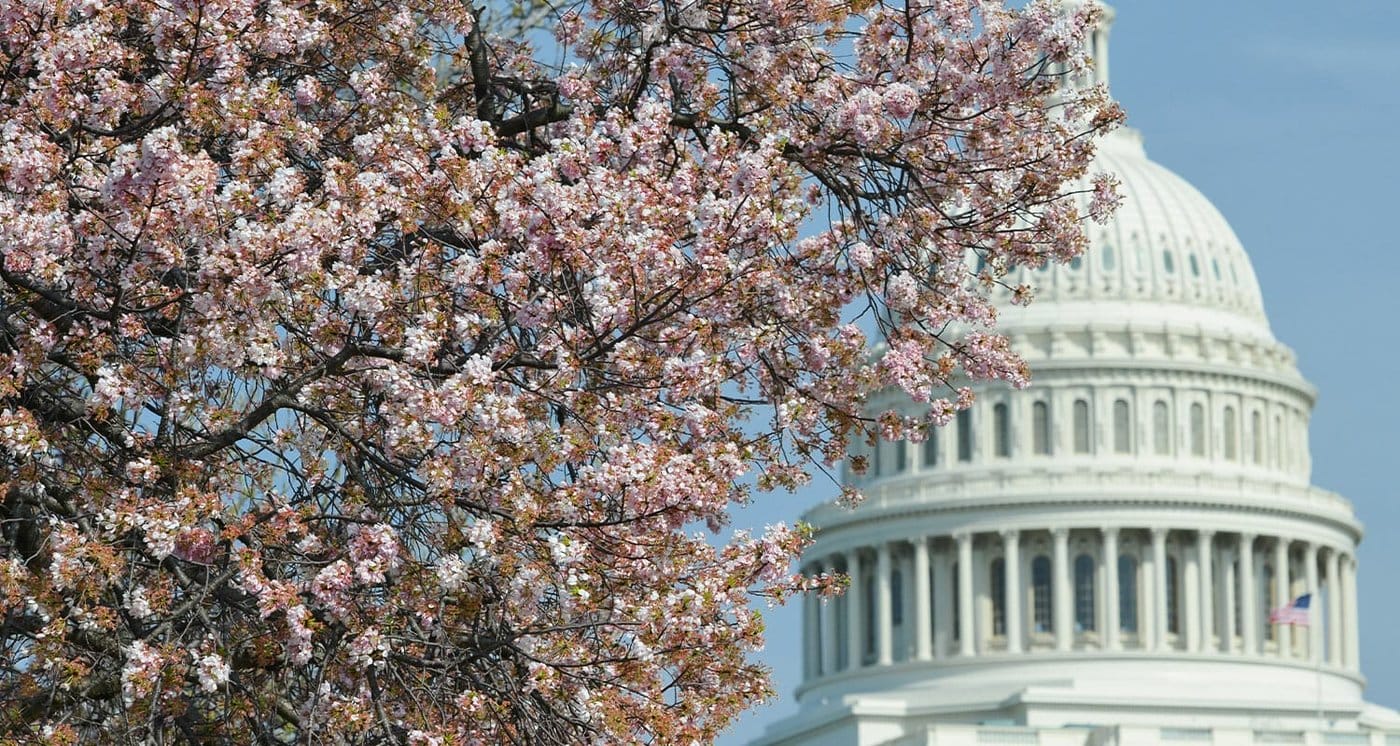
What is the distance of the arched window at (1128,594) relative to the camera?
163500 mm

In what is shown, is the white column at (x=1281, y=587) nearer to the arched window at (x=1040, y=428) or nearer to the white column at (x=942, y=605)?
the arched window at (x=1040, y=428)

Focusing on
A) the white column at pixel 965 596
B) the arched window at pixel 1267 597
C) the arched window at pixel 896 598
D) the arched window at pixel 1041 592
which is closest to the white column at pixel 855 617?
the arched window at pixel 896 598

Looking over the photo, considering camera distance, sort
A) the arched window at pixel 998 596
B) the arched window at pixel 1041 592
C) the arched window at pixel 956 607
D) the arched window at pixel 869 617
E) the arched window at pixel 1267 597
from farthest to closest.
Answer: the arched window at pixel 869 617
the arched window at pixel 956 607
the arched window at pixel 1267 597
the arched window at pixel 998 596
the arched window at pixel 1041 592

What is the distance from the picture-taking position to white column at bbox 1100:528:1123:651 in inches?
6373

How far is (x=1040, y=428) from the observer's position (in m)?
166

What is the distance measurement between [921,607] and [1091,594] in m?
8.33

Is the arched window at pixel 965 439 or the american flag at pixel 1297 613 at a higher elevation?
the arched window at pixel 965 439

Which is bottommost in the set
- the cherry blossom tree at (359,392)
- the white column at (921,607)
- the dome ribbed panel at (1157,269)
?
the cherry blossom tree at (359,392)

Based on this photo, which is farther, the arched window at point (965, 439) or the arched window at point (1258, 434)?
the arched window at point (1258, 434)

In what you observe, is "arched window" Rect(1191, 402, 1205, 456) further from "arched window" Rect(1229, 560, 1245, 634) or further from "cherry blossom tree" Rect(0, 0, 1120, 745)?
"cherry blossom tree" Rect(0, 0, 1120, 745)

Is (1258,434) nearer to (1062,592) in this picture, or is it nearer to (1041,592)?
(1062,592)

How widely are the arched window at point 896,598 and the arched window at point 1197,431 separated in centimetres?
1592

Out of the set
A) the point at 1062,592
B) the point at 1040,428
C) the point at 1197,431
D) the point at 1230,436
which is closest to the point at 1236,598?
the point at 1230,436

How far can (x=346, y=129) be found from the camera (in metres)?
20.3
